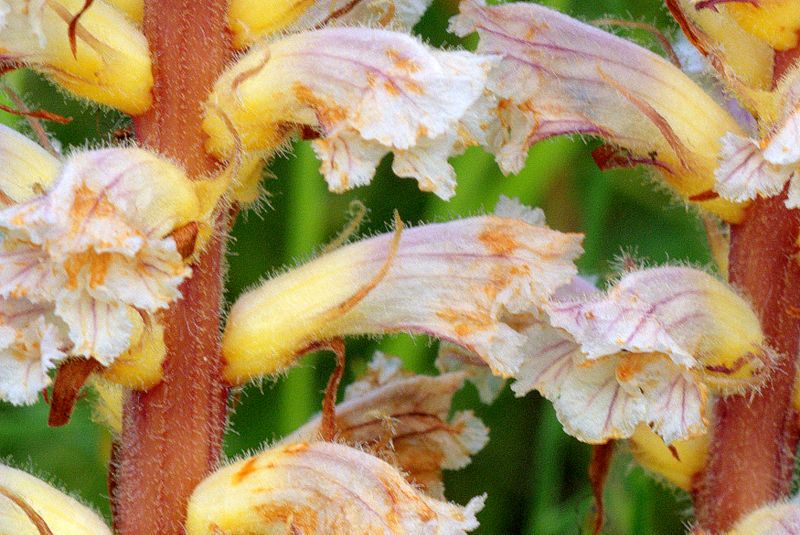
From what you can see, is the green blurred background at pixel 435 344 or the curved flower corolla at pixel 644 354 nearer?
the curved flower corolla at pixel 644 354

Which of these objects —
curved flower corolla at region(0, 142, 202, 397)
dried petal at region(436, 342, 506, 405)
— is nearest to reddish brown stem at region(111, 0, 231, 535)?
curved flower corolla at region(0, 142, 202, 397)

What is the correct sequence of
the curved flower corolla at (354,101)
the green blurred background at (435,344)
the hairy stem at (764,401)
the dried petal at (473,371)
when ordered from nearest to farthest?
the curved flower corolla at (354,101)
the hairy stem at (764,401)
the dried petal at (473,371)
the green blurred background at (435,344)

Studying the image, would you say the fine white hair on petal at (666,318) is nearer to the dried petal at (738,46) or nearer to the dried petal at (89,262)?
the dried petal at (738,46)

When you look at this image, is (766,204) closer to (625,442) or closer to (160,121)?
(625,442)

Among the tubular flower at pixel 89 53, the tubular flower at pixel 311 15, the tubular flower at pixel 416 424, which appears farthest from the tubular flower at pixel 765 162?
the tubular flower at pixel 89 53

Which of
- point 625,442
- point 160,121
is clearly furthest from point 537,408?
point 160,121

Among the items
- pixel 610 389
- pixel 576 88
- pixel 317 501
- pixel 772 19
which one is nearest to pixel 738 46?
pixel 772 19
